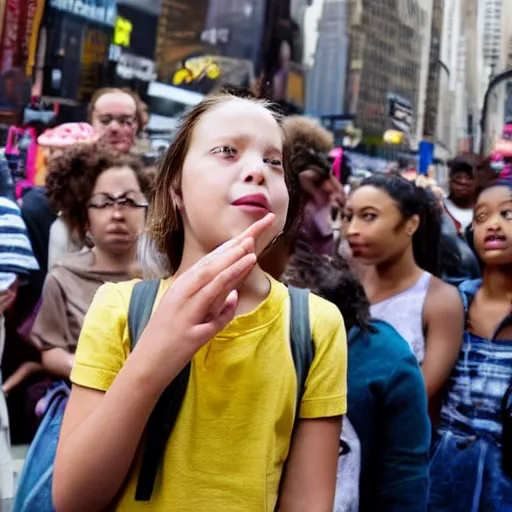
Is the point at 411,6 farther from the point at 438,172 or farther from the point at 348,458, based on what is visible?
the point at 348,458

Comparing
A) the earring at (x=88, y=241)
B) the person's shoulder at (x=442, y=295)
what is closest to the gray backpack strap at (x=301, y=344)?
the person's shoulder at (x=442, y=295)

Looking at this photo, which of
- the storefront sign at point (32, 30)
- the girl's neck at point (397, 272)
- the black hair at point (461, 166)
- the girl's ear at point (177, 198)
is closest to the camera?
the girl's ear at point (177, 198)

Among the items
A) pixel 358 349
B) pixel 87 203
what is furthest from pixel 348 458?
pixel 87 203

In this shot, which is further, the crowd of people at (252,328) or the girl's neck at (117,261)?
the girl's neck at (117,261)

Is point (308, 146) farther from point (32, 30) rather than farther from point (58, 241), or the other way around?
point (32, 30)

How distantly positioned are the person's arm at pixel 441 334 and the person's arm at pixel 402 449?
541 mm

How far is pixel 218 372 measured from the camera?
97 centimetres

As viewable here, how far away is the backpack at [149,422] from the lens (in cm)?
94

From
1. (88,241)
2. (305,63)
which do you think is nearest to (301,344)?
(88,241)

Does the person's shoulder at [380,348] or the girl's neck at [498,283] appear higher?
the girl's neck at [498,283]

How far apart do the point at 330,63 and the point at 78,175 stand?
5.57 feet

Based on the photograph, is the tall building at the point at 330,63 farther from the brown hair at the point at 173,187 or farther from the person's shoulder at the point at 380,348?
the brown hair at the point at 173,187

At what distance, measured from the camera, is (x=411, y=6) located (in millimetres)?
3170

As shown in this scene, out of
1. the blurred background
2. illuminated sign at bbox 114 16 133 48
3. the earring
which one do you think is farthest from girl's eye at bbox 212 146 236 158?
illuminated sign at bbox 114 16 133 48
